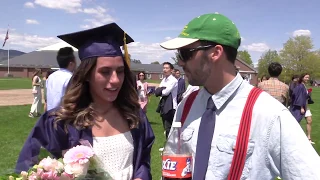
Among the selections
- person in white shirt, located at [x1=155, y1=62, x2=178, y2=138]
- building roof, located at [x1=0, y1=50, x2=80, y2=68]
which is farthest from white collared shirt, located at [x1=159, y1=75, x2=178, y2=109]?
building roof, located at [x1=0, y1=50, x2=80, y2=68]

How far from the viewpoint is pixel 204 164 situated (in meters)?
1.89

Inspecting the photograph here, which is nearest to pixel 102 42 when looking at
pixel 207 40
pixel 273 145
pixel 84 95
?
pixel 84 95

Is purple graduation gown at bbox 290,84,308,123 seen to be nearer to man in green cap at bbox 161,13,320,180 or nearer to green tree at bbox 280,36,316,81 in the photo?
man in green cap at bbox 161,13,320,180

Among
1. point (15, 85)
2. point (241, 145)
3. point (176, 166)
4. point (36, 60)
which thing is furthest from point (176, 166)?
point (36, 60)

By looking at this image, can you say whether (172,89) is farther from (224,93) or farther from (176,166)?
(176,166)

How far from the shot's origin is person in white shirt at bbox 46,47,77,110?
20.7ft

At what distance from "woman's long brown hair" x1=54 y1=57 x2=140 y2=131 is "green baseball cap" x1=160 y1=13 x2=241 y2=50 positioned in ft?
2.20

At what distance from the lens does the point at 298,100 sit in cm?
930

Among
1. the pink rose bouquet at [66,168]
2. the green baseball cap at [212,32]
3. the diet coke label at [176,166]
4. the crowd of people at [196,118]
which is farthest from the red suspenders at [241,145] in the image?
the pink rose bouquet at [66,168]

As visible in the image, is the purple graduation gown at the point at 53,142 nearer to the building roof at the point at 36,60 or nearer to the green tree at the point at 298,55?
the green tree at the point at 298,55

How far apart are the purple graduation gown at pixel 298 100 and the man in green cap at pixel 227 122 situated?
311 inches

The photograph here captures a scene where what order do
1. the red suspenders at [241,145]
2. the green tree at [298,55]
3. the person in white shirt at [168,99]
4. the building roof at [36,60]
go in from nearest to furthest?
the red suspenders at [241,145]
the person in white shirt at [168,99]
the green tree at [298,55]
the building roof at [36,60]

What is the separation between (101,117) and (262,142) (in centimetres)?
112

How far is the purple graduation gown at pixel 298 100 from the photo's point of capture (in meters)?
9.31
